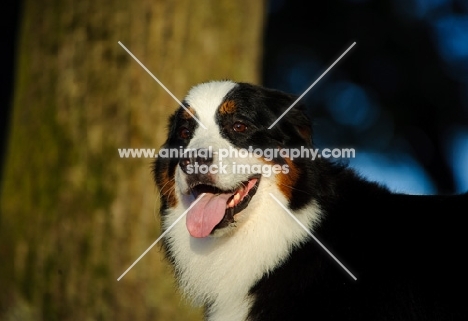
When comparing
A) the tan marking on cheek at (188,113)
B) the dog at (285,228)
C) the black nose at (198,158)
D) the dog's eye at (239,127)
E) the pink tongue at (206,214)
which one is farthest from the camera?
the tan marking on cheek at (188,113)

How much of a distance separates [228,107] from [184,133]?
41 centimetres

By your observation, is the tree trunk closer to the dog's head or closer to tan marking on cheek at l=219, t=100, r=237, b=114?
the dog's head

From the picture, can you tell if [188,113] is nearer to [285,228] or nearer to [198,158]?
[198,158]

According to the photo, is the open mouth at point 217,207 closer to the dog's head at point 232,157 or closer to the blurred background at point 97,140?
the dog's head at point 232,157

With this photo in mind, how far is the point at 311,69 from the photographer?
13383 mm

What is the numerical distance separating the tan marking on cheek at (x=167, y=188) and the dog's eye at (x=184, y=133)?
30 cm

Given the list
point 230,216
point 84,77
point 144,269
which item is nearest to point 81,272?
point 144,269

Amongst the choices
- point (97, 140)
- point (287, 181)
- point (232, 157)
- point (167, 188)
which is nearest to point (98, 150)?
point (97, 140)

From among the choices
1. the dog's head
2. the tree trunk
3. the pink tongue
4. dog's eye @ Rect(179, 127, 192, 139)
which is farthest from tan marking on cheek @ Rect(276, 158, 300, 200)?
the tree trunk

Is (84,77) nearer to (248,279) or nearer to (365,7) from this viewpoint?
(248,279)

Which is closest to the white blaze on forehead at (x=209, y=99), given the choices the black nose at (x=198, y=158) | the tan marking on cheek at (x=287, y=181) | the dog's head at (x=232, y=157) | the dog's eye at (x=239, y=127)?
the dog's head at (x=232, y=157)

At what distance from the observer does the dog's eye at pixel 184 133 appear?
5.01 m

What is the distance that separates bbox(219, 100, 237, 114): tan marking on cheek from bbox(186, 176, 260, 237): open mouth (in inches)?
19.8

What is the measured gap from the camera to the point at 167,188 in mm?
5137
